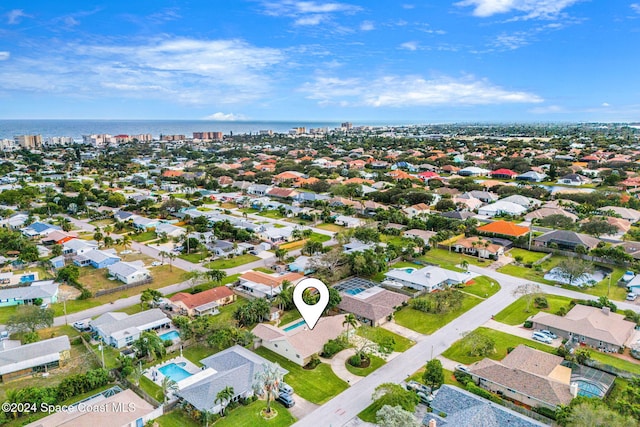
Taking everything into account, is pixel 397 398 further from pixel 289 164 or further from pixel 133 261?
pixel 289 164

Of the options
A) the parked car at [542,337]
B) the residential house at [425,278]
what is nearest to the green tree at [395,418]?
the parked car at [542,337]

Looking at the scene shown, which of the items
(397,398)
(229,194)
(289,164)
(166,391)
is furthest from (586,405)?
(289,164)

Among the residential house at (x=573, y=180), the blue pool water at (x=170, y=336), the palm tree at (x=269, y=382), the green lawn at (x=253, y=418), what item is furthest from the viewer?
the residential house at (x=573, y=180)

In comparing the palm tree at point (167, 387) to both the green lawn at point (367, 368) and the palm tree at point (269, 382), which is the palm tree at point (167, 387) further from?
the green lawn at point (367, 368)

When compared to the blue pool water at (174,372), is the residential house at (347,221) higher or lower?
higher

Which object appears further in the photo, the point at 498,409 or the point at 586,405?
the point at 498,409

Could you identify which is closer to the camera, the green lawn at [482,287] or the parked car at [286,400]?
the parked car at [286,400]

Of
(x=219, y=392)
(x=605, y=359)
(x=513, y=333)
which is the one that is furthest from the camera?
(x=513, y=333)
